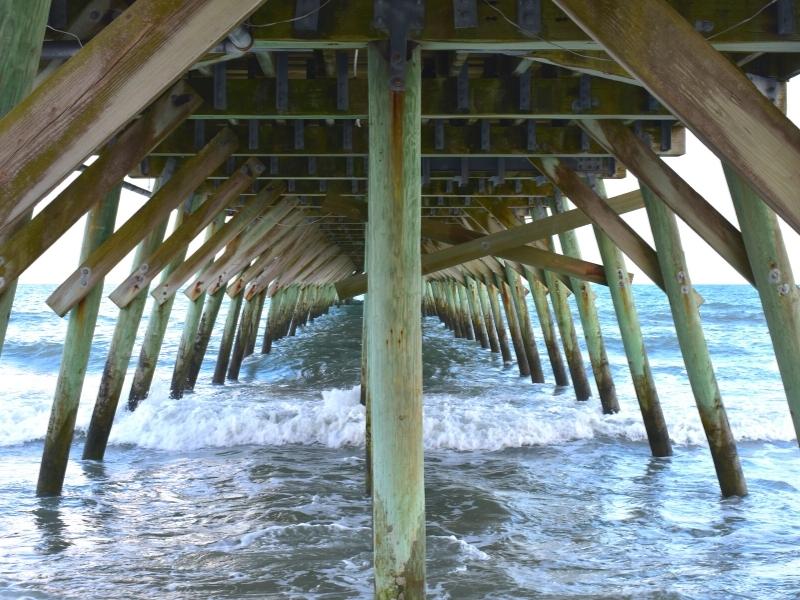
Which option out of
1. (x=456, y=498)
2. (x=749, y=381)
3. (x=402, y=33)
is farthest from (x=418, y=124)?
(x=749, y=381)

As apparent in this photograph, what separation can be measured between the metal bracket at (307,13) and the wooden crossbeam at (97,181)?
1.52m

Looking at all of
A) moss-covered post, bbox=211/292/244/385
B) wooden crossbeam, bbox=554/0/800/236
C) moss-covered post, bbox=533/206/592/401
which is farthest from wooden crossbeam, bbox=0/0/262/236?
moss-covered post, bbox=211/292/244/385

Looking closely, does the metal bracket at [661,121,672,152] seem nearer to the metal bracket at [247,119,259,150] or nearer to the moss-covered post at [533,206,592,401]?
the metal bracket at [247,119,259,150]

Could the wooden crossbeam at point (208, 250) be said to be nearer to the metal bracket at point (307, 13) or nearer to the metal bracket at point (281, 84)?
the metal bracket at point (281, 84)

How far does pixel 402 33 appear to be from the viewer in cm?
362

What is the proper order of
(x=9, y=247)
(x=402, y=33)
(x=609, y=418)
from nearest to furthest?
(x=402, y=33) → (x=9, y=247) → (x=609, y=418)

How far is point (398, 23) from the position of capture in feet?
11.8

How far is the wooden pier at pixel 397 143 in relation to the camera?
229 centimetres

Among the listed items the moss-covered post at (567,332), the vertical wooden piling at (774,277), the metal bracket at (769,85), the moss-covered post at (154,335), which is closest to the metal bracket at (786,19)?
the vertical wooden piling at (774,277)

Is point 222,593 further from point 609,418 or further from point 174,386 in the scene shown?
point 174,386

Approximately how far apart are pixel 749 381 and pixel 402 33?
14182mm

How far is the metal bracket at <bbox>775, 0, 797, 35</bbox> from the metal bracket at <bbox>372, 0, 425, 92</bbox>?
4.76ft

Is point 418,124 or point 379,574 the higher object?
point 418,124

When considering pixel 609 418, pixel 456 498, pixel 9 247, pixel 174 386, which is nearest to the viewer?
pixel 9 247
